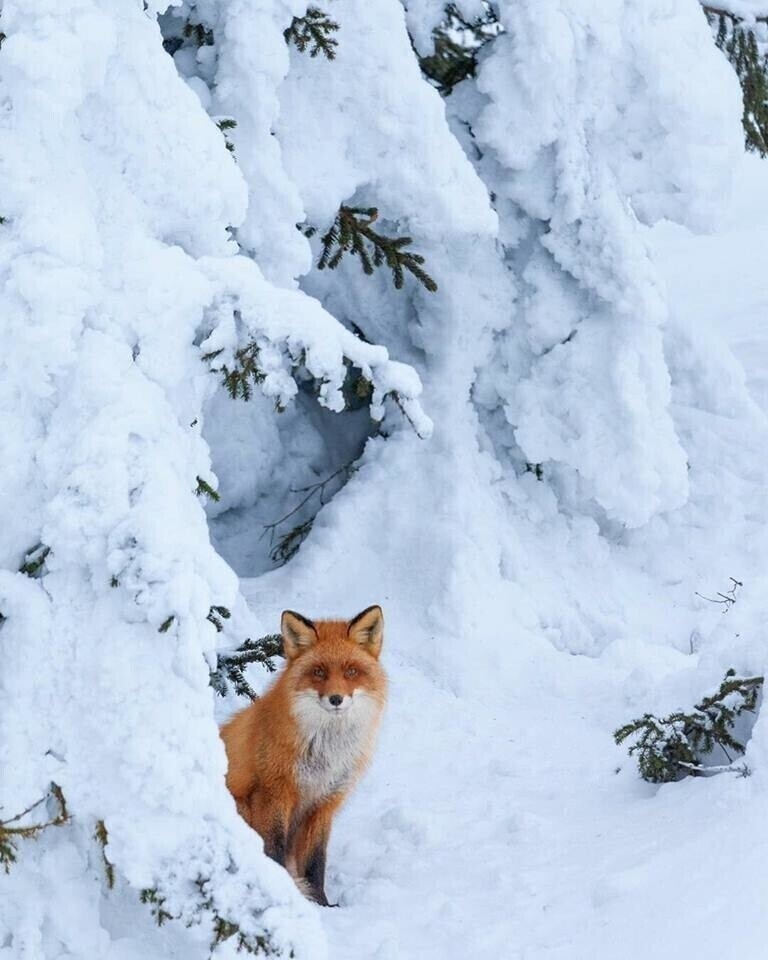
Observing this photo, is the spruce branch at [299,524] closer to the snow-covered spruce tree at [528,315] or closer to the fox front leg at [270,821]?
the snow-covered spruce tree at [528,315]

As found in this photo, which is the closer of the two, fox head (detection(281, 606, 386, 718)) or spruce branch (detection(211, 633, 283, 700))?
fox head (detection(281, 606, 386, 718))

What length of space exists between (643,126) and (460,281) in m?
1.61

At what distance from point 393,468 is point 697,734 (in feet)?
11.8

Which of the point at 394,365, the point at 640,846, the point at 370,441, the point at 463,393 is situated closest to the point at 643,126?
the point at 463,393

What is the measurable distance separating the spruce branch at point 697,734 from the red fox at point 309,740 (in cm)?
140

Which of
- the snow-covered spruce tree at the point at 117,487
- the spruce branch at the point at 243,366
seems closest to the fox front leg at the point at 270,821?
the snow-covered spruce tree at the point at 117,487

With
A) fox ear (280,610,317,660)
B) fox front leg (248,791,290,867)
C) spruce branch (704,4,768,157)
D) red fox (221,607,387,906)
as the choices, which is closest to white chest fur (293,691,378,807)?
red fox (221,607,387,906)

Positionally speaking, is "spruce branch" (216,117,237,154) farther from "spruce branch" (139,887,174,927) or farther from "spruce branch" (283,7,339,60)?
"spruce branch" (139,887,174,927)

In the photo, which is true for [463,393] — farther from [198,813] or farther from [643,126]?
[198,813]

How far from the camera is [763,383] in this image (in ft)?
43.4

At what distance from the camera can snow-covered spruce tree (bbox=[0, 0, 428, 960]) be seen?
4633 millimetres

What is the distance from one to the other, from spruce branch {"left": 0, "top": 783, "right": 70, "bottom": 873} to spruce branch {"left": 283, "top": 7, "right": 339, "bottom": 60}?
4318 millimetres

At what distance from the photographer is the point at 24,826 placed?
464 centimetres

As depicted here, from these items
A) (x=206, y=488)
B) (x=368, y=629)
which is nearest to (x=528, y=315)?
(x=368, y=629)
